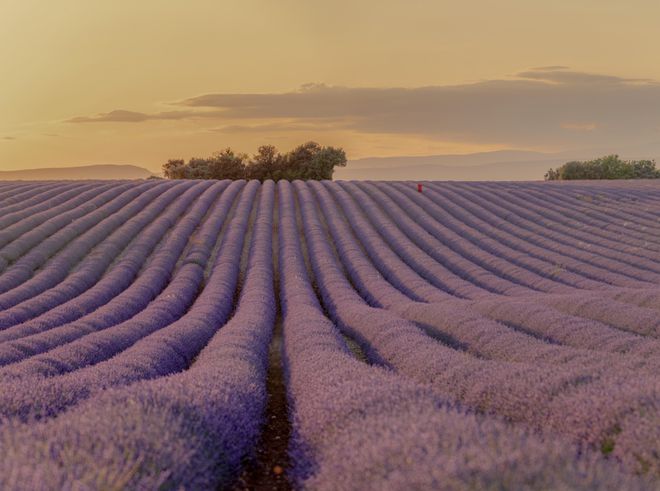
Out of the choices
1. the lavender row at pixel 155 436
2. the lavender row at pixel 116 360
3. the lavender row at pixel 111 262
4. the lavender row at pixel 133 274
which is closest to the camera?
the lavender row at pixel 155 436

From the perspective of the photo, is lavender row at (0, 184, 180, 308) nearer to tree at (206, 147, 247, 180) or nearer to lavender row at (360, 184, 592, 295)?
lavender row at (360, 184, 592, 295)

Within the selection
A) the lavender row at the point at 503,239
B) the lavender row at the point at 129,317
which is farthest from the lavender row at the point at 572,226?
the lavender row at the point at 129,317

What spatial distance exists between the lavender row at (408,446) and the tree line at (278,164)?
190 ft

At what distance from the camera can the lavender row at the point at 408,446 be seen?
328cm

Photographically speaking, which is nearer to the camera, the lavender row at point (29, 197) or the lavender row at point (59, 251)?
the lavender row at point (59, 251)

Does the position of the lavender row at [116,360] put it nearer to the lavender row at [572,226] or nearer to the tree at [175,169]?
the lavender row at [572,226]

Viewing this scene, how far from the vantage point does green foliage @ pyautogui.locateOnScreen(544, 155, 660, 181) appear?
73.1 metres

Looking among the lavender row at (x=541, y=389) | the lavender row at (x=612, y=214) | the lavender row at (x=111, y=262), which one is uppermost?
the lavender row at (x=541, y=389)

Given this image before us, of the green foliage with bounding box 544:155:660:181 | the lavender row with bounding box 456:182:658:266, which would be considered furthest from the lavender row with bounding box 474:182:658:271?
the green foliage with bounding box 544:155:660:181

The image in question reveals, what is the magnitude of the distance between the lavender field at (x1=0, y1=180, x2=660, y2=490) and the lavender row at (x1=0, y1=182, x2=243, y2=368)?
0.25 ft

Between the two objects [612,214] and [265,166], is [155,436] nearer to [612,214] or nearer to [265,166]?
[612,214]

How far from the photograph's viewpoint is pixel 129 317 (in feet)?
53.4

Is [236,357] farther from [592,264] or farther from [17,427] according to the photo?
[592,264]

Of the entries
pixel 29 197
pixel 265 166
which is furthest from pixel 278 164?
pixel 29 197
